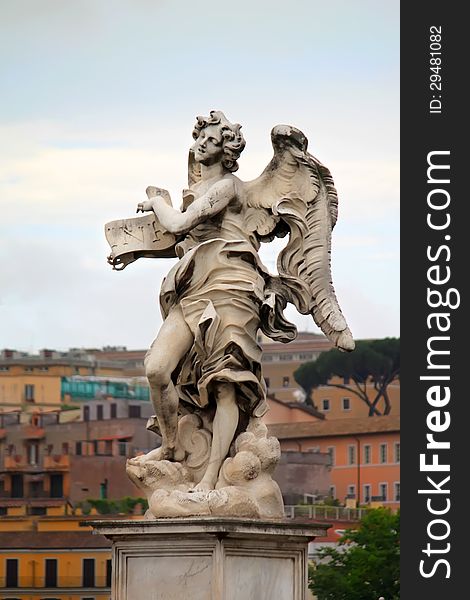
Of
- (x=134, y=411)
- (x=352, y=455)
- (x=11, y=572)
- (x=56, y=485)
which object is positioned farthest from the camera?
(x=352, y=455)

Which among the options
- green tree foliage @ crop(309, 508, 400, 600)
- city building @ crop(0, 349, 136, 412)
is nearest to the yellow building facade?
green tree foliage @ crop(309, 508, 400, 600)

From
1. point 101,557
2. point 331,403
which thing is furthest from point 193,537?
point 331,403

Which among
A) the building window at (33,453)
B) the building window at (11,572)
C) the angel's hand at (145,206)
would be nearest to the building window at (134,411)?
the building window at (33,453)

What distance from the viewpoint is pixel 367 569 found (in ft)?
229

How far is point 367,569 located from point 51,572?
15878 millimetres

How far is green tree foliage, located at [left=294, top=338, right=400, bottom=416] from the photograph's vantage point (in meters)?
114

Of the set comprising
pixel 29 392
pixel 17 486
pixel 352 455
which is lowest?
pixel 17 486

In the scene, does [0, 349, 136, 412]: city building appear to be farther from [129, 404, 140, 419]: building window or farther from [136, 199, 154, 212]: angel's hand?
[136, 199, 154, 212]: angel's hand

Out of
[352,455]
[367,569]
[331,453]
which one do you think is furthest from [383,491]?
[367,569]

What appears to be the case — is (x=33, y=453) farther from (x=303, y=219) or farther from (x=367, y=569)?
(x=303, y=219)

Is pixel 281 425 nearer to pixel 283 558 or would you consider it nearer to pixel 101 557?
pixel 101 557

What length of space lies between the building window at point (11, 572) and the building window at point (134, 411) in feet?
66.8

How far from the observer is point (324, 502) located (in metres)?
97.3

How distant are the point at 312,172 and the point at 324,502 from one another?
260ft
